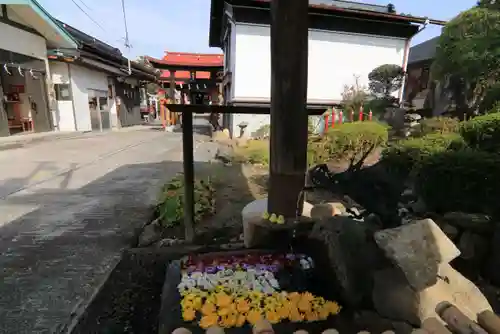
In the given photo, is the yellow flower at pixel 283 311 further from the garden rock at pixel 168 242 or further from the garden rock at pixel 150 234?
the garden rock at pixel 150 234

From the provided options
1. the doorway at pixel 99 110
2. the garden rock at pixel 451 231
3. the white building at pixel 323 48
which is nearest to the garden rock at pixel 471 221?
the garden rock at pixel 451 231

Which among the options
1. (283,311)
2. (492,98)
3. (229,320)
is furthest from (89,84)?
(283,311)

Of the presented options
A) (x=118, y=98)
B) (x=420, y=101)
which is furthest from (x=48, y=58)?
(x=420, y=101)

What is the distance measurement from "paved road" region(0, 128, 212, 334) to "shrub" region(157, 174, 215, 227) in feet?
1.01

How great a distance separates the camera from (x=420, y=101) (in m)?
19.4

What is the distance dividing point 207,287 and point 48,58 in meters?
16.2

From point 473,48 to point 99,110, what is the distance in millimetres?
17634

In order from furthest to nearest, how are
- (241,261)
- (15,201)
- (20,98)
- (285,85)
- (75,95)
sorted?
(75,95), (20,98), (15,201), (241,261), (285,85)

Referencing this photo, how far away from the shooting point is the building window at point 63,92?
15.4 meters

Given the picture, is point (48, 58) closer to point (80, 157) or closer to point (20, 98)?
point (20, 98)

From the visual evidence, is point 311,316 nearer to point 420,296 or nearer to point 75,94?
point 420,296

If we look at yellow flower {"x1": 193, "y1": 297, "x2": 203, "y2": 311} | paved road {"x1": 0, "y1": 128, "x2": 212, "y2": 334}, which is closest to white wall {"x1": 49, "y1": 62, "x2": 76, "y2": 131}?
paved road {"x1": 0, "y1": 128, "x2": 212, "y2": 334}

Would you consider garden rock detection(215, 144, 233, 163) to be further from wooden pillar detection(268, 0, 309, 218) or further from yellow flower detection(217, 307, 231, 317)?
yellow flower detection(217, 307, 231, 317)

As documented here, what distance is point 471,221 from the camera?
8.56 ft
